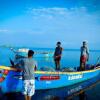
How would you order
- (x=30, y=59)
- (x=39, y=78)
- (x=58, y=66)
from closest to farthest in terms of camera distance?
(x=30, y=59) → (x=39, y=78) → (x=58, y=66)

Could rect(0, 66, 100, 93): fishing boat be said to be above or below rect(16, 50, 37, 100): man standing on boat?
below

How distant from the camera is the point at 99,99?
8578 mm

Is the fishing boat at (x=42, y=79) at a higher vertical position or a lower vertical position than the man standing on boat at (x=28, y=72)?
lower

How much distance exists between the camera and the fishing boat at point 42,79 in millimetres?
8344

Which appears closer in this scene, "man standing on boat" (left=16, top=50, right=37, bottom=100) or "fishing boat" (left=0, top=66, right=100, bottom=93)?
"man standing on boat" (left=16, top=50, right=37, bottom=100)

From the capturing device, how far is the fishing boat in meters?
8.34

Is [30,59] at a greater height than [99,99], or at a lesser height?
greater

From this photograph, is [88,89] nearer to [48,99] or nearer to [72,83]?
[72,83]

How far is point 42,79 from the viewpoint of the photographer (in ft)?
30.3

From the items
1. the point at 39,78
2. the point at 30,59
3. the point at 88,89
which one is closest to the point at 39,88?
the point at 39,78

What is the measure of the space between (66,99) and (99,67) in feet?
19.3

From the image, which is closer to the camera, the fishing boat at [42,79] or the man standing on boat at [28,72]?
the man standing on boat at [28,72]

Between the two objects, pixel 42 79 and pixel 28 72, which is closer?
pixel 28 72

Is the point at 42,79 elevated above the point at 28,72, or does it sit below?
below
